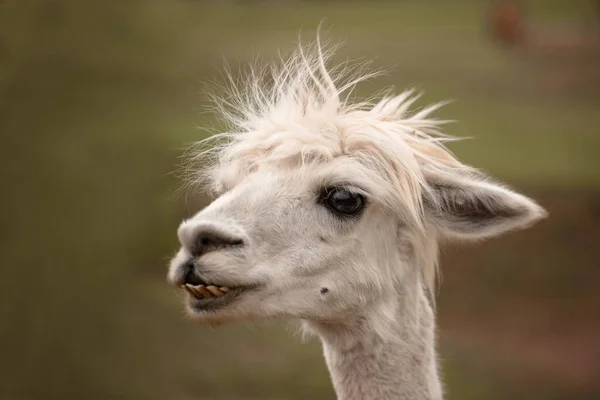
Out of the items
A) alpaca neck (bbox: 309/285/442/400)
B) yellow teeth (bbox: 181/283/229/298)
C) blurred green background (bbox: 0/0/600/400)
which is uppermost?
blurred green background (bbox: 0/0/600/400)

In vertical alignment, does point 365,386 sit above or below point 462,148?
below

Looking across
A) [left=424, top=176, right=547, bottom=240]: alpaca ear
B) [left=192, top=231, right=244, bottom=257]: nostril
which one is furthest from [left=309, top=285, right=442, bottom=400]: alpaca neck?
[left=192, top=231, right=244, bottom=257]: nostril

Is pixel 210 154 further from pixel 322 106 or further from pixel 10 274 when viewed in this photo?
pixel 10 274

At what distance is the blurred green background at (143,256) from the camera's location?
8.27 m

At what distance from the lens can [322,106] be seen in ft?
12.6

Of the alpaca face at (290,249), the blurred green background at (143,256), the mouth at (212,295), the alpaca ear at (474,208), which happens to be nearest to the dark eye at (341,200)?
the alpaca face at (290,249)

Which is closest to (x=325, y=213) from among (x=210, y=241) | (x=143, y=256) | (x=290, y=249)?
(x=290, y=249)

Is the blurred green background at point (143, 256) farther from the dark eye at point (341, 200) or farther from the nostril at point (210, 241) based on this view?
the nostril at point (210, 241)

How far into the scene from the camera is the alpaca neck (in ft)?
11.9

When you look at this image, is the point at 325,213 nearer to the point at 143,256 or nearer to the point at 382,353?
the point at 382,353

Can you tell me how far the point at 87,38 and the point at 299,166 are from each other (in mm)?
5575

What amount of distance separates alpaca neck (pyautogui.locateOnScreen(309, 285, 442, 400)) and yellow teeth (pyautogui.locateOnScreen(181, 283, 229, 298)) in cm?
56

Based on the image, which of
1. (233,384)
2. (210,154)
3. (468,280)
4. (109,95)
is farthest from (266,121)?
(468,280)

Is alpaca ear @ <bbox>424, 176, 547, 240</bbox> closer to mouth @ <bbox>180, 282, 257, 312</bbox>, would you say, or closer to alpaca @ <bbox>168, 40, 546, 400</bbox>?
alpaca @ <bbox>168, 40, 546, 400</bbox>
